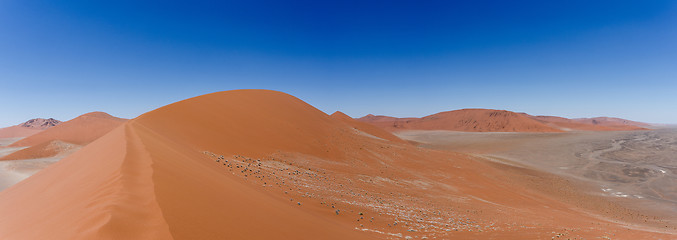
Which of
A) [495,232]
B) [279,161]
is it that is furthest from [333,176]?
[495,232]

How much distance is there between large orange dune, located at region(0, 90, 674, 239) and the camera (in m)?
4.49

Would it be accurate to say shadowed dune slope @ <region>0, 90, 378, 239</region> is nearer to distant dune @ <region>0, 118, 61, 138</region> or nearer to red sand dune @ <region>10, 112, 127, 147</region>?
red sand dune @ <region>10, 112, 127, 147</region>

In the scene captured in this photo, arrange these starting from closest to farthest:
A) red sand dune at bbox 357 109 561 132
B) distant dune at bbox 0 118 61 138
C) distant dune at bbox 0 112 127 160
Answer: distant dune at bbox 0 112 127 160 → distant dune at bbox 0 118 61 138 → red sand dune at bbox 357 109 561 132

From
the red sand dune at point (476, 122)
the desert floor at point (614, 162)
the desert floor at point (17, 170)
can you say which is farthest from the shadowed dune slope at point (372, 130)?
the red sand dune at point (476, 122)

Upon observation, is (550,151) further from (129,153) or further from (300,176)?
(129,153)

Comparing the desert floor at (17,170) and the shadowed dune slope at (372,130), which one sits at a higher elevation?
the shadowed dune slope at (372,130)

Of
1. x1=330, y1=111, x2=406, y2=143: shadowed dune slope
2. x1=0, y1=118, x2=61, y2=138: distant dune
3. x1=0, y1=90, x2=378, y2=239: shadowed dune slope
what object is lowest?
x1=0, y1=90, x2=378, y2=239: shadowed dune slope

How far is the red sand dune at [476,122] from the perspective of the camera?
3939 inches

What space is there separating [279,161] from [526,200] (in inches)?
672

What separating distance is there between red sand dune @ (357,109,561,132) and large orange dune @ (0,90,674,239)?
84262 millimetres

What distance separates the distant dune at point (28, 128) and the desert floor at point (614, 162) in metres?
152

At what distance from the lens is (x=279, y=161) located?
648 inches

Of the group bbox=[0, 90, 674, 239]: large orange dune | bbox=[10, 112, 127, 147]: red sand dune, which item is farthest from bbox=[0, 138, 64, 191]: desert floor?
bbox=[0, 90, 674, 239]: large orange dune

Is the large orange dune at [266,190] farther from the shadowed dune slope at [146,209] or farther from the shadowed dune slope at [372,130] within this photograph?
the shadowed dune slope at [372,130]
